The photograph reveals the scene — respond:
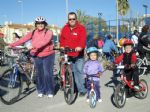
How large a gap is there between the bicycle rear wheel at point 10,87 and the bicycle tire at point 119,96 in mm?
2410

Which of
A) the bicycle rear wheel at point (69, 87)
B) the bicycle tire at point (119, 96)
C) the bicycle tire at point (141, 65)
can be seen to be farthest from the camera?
the bicycle tire at point (141, 65)

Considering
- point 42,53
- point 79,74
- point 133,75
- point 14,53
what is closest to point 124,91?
point 133,75

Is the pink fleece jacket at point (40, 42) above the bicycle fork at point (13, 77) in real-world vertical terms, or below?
above

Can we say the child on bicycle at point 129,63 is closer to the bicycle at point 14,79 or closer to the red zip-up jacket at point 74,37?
the red zip-up jacket at point 74,37

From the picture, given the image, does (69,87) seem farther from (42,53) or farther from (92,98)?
(42,53)

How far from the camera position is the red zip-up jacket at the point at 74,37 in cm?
912

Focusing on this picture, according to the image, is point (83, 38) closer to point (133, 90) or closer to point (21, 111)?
point (133, 90)

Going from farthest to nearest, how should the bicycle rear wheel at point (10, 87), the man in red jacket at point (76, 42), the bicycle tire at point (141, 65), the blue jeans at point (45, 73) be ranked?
1. the bicycle tire at point (141, 65)
2. the blue jeans at point (45, 73)
3. the man in red jacket at point (76, 42)
4. the bicycle rear wheel at point (10, 87)

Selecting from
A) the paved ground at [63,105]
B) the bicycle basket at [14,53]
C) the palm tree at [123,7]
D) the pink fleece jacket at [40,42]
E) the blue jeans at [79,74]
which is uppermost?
the palm tree at [123,7]

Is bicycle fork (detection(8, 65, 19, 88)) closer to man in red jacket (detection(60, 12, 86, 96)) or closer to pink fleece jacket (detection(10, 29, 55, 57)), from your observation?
pink fleece jacket (detection(10, 29, 55, 57))

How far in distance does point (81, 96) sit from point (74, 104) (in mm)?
821

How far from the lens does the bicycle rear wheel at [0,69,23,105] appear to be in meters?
8.71

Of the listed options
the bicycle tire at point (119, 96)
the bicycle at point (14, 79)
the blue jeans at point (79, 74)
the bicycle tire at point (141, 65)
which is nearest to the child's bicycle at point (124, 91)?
the bicycle tire at point (119, 96)

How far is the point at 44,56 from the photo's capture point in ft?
30.7
